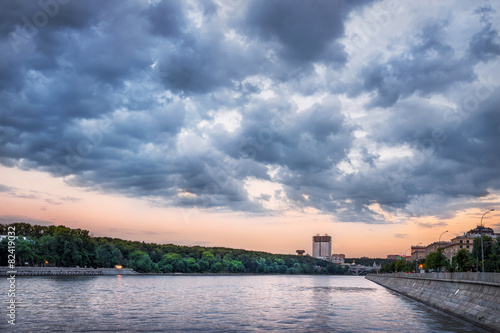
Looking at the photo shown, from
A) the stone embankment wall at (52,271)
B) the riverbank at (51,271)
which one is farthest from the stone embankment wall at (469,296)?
the stone embankment wall at (52,271)

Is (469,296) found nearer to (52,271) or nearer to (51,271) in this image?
(51,271)

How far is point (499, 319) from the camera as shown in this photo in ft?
108

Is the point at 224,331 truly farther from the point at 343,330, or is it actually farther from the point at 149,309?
the point at 149,309

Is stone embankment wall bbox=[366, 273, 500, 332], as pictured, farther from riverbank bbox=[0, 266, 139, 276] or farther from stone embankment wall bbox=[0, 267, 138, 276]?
stone embankment wall bbox=[0, 267, 138, 276]

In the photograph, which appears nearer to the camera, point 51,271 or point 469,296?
point 469,296

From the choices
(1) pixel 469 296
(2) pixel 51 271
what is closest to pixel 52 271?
(2) pixel 51 271

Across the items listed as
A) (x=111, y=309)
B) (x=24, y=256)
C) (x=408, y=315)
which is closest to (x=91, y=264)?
(x=24, y=256)

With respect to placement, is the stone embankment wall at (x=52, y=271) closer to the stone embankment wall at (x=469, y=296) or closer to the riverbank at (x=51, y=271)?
the riverbank at (x=51, y=271)

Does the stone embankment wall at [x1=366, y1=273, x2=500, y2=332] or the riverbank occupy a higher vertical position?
the stone embankment wall at [x1=366, y1=273, x2=500, y2=332]

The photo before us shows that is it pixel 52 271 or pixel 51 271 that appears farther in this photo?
pixel 52 271

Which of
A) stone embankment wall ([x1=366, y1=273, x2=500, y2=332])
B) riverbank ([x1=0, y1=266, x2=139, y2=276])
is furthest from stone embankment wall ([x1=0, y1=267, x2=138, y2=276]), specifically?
stone embankment wall ([x1=366, y1=273, x2=500, y2=332])

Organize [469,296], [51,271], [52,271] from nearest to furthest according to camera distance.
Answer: [469,296]
[51,271]
[52,271]

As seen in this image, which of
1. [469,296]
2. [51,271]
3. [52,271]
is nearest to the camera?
[469,296]

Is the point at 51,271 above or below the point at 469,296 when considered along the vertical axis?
below
